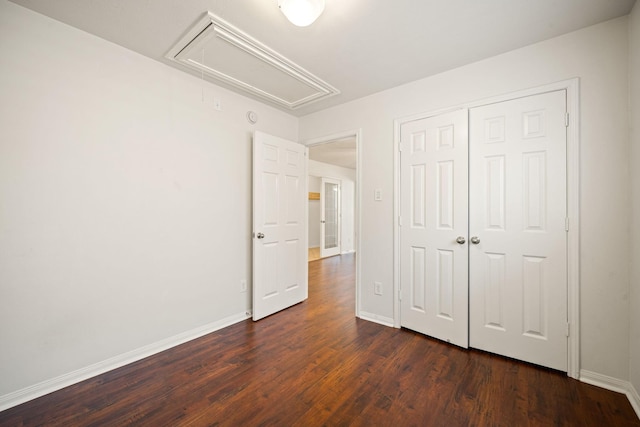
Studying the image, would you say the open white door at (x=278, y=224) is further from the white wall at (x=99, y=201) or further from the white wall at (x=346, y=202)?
the white wall at (x=346, y=202)

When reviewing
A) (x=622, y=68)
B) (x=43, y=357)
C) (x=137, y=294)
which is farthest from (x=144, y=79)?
(x=622, y=68)

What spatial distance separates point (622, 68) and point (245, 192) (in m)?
3.21

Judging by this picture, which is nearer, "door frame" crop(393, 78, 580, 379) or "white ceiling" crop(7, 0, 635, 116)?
"white ceiling" crop(7, 0, 635, 116)

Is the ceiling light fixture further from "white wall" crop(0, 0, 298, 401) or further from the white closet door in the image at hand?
the white closet door

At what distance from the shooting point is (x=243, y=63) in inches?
90.0

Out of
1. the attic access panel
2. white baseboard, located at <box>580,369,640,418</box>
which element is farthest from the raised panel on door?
the attic access panel

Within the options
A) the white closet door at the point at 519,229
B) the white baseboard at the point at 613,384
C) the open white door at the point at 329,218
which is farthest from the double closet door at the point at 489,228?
the open white door at the point at 329,218

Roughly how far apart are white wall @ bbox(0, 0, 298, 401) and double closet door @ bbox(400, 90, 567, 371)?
2025mm

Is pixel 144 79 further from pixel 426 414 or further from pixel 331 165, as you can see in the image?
pixel 331 165

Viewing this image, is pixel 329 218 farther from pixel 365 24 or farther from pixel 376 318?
pixel 365 24

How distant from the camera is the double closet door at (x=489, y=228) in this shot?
6.44 feet

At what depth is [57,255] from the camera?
1825 millimetres

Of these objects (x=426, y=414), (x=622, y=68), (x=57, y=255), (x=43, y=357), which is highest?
(x=622, y=68)

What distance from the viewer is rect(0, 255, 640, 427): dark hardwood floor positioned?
60.5 inches
